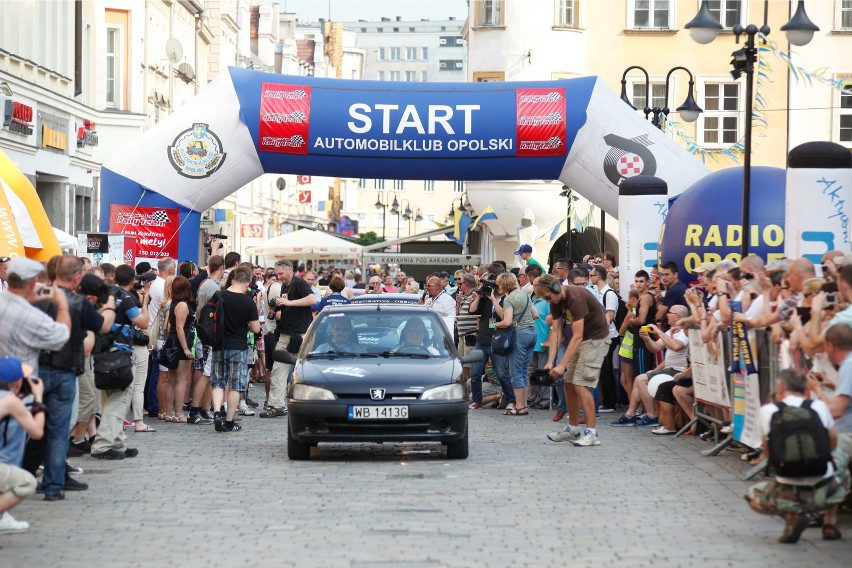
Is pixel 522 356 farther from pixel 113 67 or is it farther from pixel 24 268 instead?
pixel 113 67

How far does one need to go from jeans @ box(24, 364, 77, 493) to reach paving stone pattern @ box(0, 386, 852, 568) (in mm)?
237

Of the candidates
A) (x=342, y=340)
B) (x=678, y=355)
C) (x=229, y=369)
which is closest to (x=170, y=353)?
(x=229, y=369)

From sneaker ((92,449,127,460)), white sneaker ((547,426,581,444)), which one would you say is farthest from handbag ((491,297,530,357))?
sneaker ((92,449,127,460))

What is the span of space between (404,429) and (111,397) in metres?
2.74

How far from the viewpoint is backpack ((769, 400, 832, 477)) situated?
9.41 meters

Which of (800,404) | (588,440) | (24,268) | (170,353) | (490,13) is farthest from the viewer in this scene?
(490,13)

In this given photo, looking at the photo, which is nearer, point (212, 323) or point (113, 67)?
point (212, 323)

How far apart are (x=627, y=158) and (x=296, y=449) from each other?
10.1 meters

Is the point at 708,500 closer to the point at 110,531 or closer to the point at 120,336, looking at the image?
the point at 110,531

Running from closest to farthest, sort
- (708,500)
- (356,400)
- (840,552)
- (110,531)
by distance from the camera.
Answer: (840,552)
(110,531)
(708,500)
(356,400)

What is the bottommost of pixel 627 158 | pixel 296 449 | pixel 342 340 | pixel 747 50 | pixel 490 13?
pixel 296 449

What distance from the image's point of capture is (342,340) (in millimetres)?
14766

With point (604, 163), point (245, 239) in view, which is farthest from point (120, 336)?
point (245, 239)

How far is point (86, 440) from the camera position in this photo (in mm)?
14539
